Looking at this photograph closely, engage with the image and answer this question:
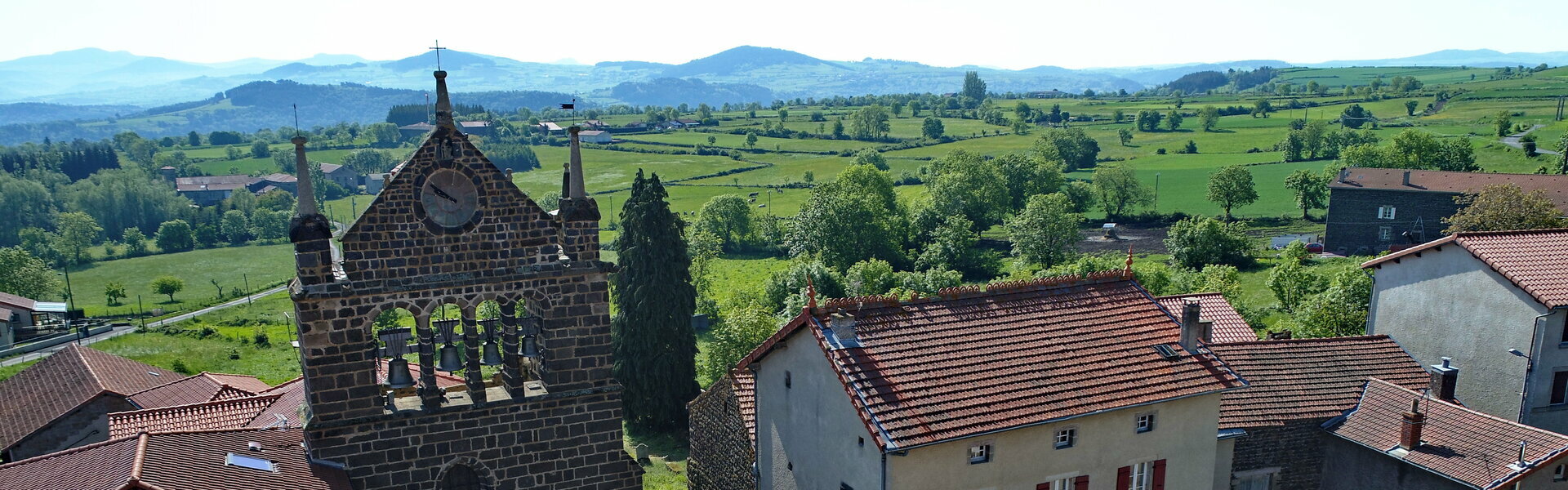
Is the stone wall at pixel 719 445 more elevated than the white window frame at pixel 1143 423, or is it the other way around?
the white window frame at pixel 1143 423

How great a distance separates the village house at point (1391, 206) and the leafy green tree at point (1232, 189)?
15.6 m

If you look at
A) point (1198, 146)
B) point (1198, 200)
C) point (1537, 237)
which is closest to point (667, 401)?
point (1537, 237)

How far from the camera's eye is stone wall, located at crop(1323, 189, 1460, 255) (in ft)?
288

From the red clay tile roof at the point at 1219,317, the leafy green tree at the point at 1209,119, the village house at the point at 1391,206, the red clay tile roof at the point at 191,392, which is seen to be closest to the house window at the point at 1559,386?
the red clay tile roof at the point at 1219,317

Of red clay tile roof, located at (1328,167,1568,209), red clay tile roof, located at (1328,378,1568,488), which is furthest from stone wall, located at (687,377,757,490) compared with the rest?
red clay tile roof, located at (1328,167,1568,209)

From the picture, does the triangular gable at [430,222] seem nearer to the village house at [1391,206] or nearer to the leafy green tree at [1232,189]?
the village house at [1391,206]

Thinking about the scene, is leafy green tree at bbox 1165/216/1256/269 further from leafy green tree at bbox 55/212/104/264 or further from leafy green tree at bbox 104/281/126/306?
leafy green tree at bbox 55/212/104/264

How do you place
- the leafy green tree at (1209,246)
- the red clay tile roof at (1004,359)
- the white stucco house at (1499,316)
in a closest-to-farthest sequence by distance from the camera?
the red clay tile roof at (1004,359), the white stucco house at (1499,316), the leafy green tree at (1209,246)

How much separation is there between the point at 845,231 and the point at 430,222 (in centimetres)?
8416

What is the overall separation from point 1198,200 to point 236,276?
122186mm

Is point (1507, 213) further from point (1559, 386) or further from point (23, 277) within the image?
point (23, 277)

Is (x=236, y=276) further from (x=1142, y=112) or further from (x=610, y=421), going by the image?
(x=1142, y=112)

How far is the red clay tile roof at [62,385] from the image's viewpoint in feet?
84.9

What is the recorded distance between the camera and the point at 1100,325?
79.4ft
